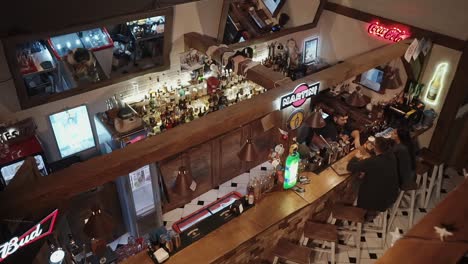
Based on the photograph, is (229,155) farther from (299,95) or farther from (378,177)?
(378,177)

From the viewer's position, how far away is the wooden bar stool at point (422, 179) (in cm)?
612

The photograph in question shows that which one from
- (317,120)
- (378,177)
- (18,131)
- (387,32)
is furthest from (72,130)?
(387,32)

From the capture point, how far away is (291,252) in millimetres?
4637

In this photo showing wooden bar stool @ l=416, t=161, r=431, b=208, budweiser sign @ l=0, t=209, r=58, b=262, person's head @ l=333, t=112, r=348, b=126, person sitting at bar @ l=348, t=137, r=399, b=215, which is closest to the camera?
budweiser sign @ l=0, t=209, r=58, b=262

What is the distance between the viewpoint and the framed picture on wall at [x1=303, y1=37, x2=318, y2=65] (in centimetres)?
877

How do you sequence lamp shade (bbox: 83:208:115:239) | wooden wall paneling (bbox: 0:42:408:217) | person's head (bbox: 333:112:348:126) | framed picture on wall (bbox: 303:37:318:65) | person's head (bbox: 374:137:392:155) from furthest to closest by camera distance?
framed picture on wall (bbox: 303:37:318:65), person's head (bbox: 333:112:348:126), person's head (bbox: 374:137:392:155), lamp shade (bbox: 83:208:115:239), wooden wall paneling (bbox: 0:42:408:217)

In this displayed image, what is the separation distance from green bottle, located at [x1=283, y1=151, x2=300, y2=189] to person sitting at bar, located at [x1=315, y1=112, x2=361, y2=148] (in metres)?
1.28

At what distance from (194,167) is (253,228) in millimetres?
2388

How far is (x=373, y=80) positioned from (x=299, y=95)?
3665mm

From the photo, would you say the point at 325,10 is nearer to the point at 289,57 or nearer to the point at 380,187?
the point at 289,57

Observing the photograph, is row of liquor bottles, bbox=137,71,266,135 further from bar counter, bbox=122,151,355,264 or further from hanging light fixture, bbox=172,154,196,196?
bar counter, bbox=122,151,355,264

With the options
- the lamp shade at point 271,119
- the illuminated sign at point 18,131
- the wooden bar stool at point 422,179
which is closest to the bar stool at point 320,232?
the lamp shade at point 271,119

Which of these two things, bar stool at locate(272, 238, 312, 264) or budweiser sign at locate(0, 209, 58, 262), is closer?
budweiser sign at locate(0, 209, 58, 262)

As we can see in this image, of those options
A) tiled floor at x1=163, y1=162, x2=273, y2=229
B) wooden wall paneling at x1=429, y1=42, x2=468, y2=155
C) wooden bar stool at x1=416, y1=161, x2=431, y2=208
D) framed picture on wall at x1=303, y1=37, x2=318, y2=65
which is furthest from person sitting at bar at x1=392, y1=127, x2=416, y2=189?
framed picture on wall at x1=303, y1=37, x2=318, y2=65
